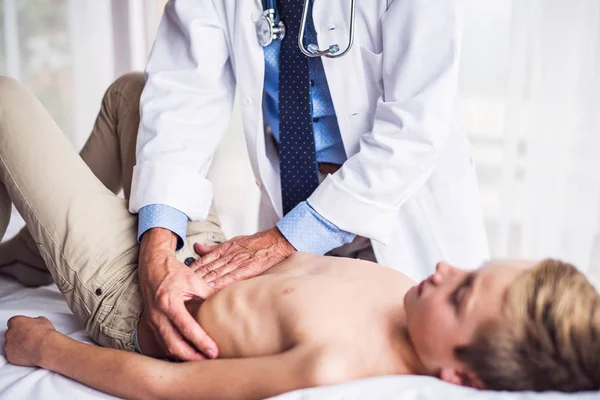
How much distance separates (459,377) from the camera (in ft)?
3.42

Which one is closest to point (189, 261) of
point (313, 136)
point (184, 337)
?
point (184, 337)

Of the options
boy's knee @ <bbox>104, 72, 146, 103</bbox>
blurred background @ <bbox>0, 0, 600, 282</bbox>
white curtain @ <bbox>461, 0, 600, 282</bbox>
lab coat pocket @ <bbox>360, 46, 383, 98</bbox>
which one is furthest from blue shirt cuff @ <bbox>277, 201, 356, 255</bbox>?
white curtain @ <bbox>461, 0, 600, 282</bbox>

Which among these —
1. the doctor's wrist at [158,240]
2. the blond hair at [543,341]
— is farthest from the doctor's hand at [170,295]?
the blond hair at [543,341]

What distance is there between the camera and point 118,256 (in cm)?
143

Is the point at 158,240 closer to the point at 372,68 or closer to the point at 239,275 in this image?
the point at 239,275

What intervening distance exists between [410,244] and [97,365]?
0.80m

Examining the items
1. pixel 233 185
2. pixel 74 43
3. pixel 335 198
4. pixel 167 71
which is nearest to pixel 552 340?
pixel 335 198

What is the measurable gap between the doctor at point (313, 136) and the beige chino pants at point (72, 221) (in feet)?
0.19

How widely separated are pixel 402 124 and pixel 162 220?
0.53m

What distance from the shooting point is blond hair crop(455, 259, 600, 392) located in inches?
37.4

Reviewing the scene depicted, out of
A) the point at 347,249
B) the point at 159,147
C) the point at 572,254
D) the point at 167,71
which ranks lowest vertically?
the point at 572,254

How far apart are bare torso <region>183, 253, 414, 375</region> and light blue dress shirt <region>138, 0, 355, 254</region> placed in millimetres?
206

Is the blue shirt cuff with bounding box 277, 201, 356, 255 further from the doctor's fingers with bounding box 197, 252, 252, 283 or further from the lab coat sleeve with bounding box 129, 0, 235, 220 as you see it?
the lab coat sleeve with bounding box 129, 0, 235, 220

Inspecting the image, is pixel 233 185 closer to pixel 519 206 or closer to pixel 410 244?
pixel 519 206
